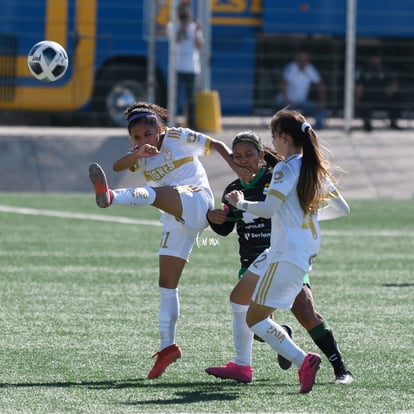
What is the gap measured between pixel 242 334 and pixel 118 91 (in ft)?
47.9

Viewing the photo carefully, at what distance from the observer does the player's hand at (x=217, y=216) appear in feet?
22.8

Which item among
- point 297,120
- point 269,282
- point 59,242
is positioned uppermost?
point 297,120

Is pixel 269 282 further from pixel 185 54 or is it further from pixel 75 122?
pixel 75 122

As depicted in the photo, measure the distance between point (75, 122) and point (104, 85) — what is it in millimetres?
861

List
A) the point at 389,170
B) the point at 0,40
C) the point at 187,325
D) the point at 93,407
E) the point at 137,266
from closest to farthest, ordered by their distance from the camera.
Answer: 1. the point at 93,407
2. the point at 187,325
3. the point at 137,266
4. the point at 389,170
5. the point at 0,40

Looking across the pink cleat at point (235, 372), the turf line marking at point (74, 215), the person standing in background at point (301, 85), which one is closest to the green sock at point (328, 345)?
the pink cleat at point (235, 372)

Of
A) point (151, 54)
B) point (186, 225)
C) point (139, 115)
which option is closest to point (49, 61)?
point (139, 115)

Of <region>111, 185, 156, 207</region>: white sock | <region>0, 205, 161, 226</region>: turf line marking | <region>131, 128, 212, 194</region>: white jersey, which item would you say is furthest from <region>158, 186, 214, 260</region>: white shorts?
<region>0, 205, 161, 226</region>: turf line marking

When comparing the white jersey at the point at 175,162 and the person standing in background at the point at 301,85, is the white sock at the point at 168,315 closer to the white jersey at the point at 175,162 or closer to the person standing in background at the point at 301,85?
the white jersey at the point at 175,162

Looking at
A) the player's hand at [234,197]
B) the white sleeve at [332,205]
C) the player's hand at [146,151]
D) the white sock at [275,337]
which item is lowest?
the white sock at [275,337]

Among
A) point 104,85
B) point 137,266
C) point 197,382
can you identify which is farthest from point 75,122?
point 197,382

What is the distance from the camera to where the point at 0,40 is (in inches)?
813

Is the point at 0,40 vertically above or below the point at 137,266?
above

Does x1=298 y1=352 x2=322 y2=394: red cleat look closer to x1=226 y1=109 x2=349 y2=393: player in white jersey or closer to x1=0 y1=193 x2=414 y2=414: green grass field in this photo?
x1=226 y1=109 x2=349 y2=393: player in white jersey
